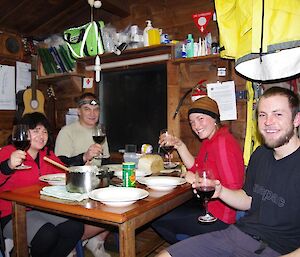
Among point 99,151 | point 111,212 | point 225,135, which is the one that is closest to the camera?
point 111,212

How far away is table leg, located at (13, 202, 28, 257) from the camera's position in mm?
1571

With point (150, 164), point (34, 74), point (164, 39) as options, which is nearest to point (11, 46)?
point (34, 74)

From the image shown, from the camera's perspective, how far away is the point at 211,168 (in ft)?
5.63

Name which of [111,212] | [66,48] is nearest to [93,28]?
[66,48]

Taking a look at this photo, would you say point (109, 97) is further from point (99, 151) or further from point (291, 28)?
point (291, 28)

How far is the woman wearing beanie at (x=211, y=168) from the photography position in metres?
1.71

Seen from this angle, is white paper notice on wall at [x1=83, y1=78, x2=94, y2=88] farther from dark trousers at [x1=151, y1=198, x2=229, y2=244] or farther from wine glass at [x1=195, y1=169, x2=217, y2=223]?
wine glass at [x1=195, y1=169, x2=217, y2=223]

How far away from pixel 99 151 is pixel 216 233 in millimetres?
952

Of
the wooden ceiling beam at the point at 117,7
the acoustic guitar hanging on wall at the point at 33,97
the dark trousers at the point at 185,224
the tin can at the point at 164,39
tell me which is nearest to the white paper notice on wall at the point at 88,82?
the acoustic guitar hanging on wall at the point at 33,97

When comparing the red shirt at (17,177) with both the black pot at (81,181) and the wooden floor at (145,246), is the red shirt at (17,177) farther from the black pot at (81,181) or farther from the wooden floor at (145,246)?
the wooden floor at (145,246)

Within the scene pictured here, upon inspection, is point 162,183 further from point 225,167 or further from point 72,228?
point 72,228

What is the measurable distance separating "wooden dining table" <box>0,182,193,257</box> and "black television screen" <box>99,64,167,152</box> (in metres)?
1.49

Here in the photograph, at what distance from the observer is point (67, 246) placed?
1868 millimetres

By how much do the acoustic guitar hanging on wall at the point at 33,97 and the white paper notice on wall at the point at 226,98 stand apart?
6.54 feet
